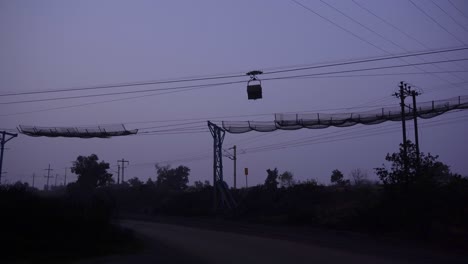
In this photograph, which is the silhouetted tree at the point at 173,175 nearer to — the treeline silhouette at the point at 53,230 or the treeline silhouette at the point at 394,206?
the treeline silhouette at the point at 394,206

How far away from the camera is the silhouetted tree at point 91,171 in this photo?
218 feet

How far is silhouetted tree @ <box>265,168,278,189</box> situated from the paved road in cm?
2096

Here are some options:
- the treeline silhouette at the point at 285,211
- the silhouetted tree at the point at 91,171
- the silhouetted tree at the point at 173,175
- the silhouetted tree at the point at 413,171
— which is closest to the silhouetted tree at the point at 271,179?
the treeline silhouette at the point at 285,211

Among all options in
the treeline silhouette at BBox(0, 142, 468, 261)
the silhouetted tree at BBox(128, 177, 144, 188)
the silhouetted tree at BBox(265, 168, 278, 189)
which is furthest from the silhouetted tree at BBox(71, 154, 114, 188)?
the silhouetted tree at BBox(265, 168, 278, 189)

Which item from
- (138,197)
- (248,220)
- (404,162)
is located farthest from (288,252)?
(138,197)

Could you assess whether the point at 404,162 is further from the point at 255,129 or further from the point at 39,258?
the point at 39,258

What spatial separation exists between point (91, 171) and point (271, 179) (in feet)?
99.7

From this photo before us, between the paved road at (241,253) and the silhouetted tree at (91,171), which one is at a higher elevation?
the silhouetted tree at (91,171)

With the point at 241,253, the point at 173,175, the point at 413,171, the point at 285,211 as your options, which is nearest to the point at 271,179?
the point at 285,211

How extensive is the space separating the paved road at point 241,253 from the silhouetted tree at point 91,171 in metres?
46.0

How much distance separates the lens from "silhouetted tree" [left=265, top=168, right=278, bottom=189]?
44.0 m

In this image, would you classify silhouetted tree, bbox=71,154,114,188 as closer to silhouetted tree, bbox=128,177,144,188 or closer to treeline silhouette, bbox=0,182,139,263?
silhouetted tree, bbox=128,177,144,188

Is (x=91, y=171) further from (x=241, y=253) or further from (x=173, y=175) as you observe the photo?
(x=241, y=253)

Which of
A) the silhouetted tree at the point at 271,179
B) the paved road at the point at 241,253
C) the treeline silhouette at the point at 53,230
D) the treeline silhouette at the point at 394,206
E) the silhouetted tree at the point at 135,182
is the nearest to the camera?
the paved road at the point at 241,253
